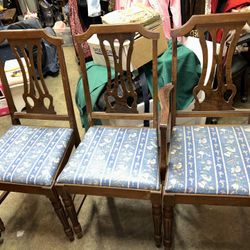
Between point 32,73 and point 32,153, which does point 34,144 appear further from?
point 32,73

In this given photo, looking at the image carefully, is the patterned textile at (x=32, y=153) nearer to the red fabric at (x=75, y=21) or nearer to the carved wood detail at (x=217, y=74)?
the carved wood detail at (x=217, y=74)

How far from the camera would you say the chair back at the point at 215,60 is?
1.18 metres

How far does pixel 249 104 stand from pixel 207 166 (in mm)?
1388

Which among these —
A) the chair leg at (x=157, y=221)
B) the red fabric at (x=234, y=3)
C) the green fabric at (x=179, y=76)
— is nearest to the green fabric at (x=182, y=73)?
the green fabric at (x=179, y=76)

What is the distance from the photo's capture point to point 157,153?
126 centimetres

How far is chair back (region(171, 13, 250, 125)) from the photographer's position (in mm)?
1179

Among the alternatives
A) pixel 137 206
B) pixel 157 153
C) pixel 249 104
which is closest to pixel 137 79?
pixel 157 153

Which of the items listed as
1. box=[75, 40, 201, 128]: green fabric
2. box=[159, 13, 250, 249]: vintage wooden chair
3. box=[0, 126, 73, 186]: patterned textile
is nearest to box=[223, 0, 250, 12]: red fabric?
box=[75, 40, 201, 128]: green fabric

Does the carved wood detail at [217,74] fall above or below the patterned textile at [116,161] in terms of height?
above

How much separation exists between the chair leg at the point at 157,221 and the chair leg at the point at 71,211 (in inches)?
15.5

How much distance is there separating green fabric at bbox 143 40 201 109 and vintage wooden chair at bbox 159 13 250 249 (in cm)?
36

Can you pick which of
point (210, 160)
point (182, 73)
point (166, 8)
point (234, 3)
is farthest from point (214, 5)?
point (210, 160)

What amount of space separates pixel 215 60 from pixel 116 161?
0.65m

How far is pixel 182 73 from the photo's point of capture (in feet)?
5.57
